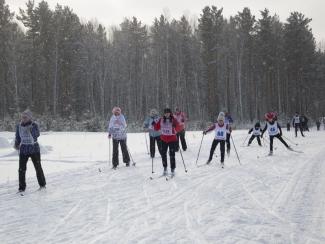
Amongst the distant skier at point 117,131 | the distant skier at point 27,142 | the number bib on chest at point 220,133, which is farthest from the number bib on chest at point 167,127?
the distant skier at point 27,142

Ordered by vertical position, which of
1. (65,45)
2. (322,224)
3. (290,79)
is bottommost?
(322,224)

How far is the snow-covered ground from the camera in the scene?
602cm

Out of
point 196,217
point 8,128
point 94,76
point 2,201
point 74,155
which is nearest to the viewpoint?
point 196,217

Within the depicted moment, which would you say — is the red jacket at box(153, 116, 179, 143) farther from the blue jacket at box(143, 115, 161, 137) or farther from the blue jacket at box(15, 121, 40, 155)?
the blue jacket at box(15, 121, 40, 155)

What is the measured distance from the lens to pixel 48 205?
8164 millimetres

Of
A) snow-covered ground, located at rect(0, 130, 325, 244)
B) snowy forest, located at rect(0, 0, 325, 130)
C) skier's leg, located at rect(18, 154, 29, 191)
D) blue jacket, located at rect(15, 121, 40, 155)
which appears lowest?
snow-covered ground, located at rect(0, 130, 325, 244)

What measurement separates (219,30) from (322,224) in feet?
148

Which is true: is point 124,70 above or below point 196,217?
above

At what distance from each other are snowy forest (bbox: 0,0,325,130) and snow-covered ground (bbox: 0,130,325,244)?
108 ft

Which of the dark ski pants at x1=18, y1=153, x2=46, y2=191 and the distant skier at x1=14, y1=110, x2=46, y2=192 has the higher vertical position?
the distant skier at x1=14, y1=110, x2=46, y2=192

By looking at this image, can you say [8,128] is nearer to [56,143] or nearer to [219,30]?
[56,143]

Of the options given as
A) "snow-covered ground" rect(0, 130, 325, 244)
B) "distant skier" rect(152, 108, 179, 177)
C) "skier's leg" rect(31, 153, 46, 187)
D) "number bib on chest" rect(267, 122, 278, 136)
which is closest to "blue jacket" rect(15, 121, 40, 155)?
"skier's leg" rect(31, 153, 46, 187)

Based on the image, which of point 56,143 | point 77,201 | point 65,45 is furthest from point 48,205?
point 65,45

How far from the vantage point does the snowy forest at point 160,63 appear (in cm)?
4650
